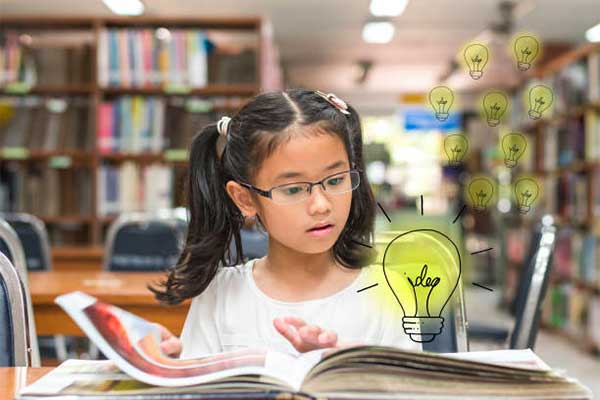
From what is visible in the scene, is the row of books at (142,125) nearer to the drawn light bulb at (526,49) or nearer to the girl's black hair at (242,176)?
the girl's black hair at (242,176)

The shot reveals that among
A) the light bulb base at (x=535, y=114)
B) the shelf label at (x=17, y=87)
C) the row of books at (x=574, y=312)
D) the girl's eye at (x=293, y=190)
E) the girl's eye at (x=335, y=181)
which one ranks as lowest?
the row of books at (x=574, y=312)

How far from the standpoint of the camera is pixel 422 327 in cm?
101

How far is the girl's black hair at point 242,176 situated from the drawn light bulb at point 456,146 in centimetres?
12

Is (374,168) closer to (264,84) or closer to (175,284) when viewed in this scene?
(175,284)

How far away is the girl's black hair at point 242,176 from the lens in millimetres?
1031

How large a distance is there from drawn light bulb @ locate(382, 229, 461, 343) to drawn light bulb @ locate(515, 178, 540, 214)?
13cm

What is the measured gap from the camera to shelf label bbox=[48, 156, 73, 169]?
4363mm

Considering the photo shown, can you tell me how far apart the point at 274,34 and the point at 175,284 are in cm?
573

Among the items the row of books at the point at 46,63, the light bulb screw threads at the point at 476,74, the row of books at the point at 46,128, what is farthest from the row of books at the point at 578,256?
the light bulb screw threads at the point at 476,74

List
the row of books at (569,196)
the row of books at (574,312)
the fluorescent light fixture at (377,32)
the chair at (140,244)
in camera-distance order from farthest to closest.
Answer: the fluorescent light fixture at (377,32) < the row of books at (569,196) < the row of books at (574,312) < the chair at (140,244)

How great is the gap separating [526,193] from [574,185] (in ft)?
13.0

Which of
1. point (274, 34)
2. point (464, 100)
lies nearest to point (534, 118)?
point (464, 100)

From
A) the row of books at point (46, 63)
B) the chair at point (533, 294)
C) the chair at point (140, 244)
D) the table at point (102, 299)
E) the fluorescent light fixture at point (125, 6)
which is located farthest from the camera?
the fluorescent light fixture at point (125, 6)

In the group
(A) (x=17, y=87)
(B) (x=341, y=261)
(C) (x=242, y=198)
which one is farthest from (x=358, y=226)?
(A) (x=17, y=87)
